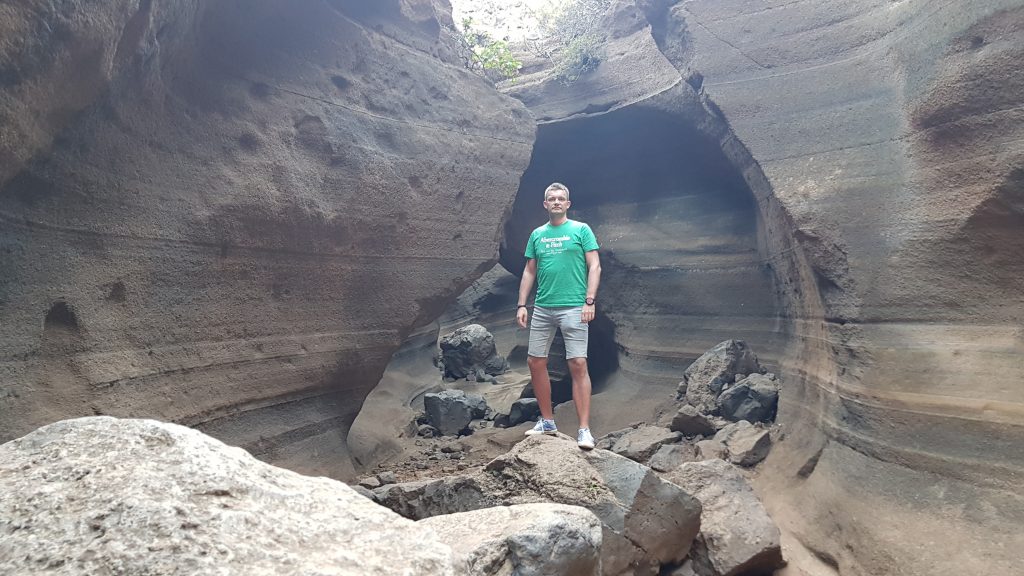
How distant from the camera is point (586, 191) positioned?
9.72 m

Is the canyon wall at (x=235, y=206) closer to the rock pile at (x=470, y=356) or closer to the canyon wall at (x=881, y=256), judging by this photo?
the canyon wall at (x=881, y=256)

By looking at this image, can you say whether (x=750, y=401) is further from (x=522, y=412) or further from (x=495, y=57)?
(x=495, y=57)

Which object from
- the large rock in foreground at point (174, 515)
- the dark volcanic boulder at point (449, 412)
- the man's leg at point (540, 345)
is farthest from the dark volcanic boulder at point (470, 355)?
the large rock in foreground at point (174, 515)

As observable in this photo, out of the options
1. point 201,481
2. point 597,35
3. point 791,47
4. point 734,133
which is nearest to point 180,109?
point 201,481

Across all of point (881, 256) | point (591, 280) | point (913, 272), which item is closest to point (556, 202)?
point (591, 280)

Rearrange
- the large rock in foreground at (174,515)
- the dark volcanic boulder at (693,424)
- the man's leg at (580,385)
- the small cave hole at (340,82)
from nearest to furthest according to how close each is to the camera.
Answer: the large rock in foreground at (174,515), the man's leg at (580,385), the dark volcanic boulder at (693,424), the small cave hole at (340,82)

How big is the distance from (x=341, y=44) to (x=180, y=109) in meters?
1.81

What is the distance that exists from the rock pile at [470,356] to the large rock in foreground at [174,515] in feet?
32.5

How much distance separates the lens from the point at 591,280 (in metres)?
3.94

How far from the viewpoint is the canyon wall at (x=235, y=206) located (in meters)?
3.47

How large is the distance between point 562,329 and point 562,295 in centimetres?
23

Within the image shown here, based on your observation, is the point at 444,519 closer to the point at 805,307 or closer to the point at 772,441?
the point at 772,441

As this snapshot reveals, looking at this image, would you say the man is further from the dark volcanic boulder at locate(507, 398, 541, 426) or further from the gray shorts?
the dark volcanic boulder at locate(507, 398, 541, 426)

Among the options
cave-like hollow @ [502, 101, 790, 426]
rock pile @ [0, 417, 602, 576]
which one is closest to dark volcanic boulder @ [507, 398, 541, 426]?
cave-like hollow @ [502, 101, 790, 426]
